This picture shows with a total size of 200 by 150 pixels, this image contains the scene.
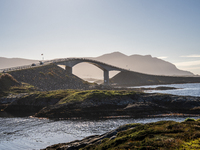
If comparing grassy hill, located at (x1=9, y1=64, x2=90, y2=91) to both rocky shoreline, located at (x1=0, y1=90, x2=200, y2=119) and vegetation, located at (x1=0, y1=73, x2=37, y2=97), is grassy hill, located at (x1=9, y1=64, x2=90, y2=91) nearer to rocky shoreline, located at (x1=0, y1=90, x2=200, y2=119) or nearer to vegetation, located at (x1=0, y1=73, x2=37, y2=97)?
vegetation, located at (x1=0, y1=73, x2=37, y2=97)

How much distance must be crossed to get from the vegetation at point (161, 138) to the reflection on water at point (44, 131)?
13.0 metres

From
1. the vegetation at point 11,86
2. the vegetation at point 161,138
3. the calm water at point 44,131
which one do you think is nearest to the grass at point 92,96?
the calm water at point 44,131

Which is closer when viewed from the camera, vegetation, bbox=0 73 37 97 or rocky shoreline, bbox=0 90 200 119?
rocky shoreline, bbox=0 90 200 119

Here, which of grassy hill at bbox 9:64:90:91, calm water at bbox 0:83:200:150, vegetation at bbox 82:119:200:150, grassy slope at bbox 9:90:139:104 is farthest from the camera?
grassy hill at bbox 9:64:90:91

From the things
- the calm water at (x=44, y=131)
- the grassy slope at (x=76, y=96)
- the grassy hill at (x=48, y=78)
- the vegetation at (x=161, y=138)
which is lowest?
the calm water at (x=44, y=131)

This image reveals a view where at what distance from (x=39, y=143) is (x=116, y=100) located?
26321 mm

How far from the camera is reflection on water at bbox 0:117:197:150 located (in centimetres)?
2551

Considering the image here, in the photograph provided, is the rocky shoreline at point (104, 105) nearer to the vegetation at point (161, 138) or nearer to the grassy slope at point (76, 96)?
the grassy slope at point (76, 96)

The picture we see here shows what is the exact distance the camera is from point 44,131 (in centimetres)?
3089

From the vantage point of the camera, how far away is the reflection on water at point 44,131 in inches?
1004

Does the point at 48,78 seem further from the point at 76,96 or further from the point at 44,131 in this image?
the point at 44,131

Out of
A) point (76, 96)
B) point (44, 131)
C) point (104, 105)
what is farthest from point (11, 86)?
point (44, 131)

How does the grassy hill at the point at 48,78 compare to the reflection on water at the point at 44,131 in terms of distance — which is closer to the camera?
the reflection on water at the point at 44,131

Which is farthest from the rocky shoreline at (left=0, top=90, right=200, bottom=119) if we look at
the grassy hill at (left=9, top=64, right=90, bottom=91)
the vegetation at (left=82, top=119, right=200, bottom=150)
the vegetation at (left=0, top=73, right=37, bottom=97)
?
the vegetation at (left=82, top=119, right=200, bottom=150)
